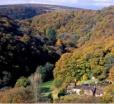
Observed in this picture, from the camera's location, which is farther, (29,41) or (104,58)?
(29,41)

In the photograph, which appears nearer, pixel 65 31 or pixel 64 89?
pixel 64 89

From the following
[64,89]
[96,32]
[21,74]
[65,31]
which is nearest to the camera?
[64,89]

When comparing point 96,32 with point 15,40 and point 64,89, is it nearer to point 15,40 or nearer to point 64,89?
point 15,40

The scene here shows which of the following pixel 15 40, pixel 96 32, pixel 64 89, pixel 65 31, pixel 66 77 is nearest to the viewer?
pixel 64 89

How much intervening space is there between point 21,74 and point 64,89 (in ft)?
31.8

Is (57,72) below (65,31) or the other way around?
the other way around

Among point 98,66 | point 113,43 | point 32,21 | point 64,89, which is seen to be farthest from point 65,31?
point 64,89

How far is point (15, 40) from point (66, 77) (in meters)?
10.7

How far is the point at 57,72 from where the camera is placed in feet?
113

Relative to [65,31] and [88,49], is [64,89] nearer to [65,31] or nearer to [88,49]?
[88,49]

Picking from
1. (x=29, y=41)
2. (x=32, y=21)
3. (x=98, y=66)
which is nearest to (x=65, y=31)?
(x=32, y=21)

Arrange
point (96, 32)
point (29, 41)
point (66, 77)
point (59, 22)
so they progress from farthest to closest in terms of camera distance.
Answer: point (59, 22) < point (96, 32) < point (29, 41) < point (66, 77)

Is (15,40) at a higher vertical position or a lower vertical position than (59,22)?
higher

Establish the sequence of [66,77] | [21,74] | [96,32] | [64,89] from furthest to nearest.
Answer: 1. [96,32]
2. [21,74]
3. [66,77]
4. [64,89]
